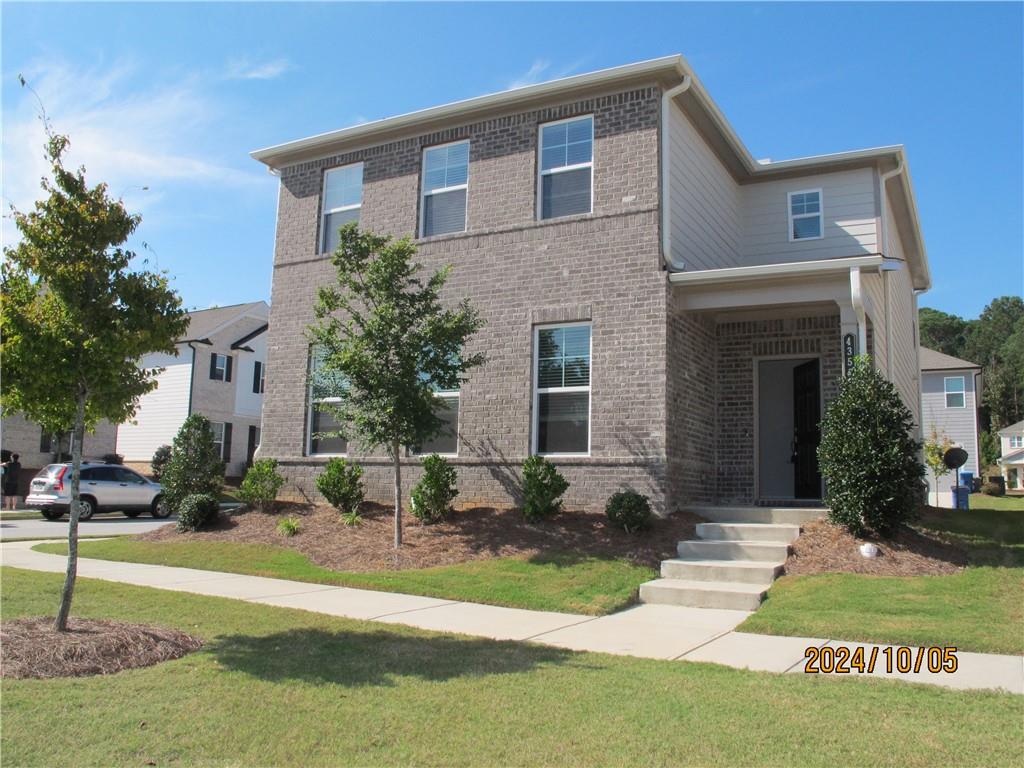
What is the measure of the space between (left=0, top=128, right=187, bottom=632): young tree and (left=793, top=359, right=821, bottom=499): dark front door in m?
10.3

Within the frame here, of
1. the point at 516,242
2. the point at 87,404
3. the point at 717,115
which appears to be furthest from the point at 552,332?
the point at 87,404

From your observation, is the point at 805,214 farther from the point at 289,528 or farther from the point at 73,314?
the point at 73,314

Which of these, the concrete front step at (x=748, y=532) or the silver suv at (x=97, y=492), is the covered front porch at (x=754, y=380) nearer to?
the concrete front step at (x=748, y=532)

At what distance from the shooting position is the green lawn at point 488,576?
27.5 ft

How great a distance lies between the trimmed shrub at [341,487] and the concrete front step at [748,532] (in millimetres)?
5469

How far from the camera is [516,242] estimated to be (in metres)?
12.8

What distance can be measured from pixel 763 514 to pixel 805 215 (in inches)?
259

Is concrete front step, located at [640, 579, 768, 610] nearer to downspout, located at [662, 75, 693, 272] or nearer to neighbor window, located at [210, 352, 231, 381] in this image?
downspout, located at [662, 75, 693, 272]

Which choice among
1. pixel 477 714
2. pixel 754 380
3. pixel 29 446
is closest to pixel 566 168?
pixel 754 380

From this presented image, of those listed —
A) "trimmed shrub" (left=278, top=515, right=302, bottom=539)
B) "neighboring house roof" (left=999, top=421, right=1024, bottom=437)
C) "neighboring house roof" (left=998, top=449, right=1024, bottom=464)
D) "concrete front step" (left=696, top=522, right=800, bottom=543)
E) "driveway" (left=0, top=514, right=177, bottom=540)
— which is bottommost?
"driveway" (left=0, top=514, right=177, bottom=540)

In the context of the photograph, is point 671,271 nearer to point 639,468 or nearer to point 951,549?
point 639,468

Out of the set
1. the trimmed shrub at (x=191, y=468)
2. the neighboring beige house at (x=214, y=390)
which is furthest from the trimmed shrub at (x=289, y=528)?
the neighboring beige house at (x=214, y=390)

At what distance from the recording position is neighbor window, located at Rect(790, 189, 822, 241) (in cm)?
1463

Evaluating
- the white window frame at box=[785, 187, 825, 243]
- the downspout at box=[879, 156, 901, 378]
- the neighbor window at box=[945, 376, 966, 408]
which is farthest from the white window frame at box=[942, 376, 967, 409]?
the white window frame at box=[785, 187, 825, 243]
